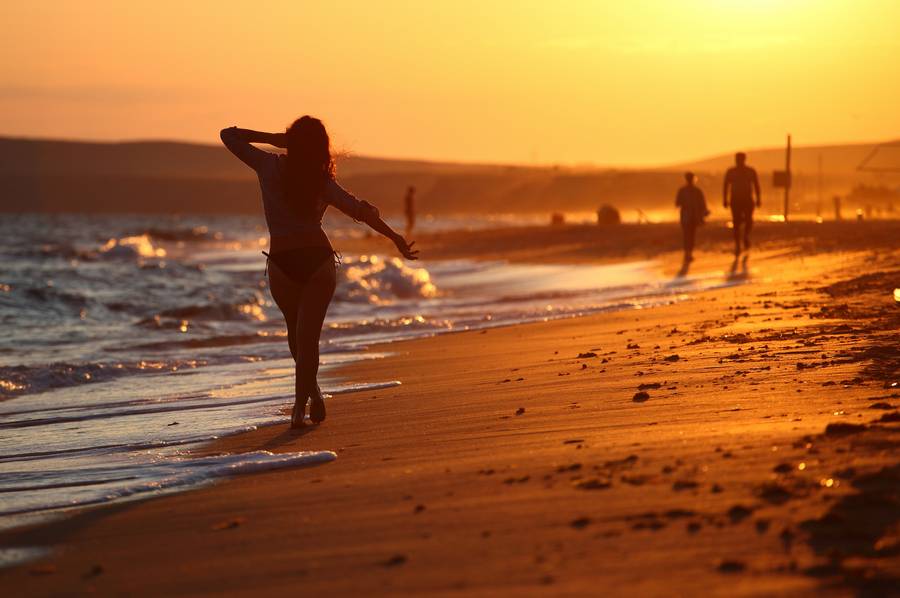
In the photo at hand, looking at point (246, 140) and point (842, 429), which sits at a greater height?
point (246, 140)

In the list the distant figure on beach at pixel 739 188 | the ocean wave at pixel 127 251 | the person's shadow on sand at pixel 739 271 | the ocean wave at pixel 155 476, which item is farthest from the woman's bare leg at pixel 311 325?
the ocean wave at pixel 127 251

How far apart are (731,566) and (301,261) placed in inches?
157

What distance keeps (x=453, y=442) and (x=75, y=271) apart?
25891 millimetres

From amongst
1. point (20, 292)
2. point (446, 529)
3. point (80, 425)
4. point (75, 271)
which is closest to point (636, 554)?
point (446, 529)

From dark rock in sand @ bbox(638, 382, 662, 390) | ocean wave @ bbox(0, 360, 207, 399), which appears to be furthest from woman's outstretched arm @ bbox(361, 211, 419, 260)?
ocean wave @ bbox(0, 360, 207, 399)

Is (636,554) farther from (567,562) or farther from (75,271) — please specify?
(75,271)

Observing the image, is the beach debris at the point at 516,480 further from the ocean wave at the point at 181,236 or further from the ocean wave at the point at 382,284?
the ocean wave at the point at 181,236

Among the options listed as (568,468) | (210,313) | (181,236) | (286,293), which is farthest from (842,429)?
(181,236)

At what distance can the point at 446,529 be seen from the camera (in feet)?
13.6

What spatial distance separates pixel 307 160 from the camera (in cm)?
681

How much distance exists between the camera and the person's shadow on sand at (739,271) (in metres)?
17.3

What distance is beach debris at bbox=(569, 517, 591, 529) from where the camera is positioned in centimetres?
402

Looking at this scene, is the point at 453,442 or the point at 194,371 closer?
the point at 453,442

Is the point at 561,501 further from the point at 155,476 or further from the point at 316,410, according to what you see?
the point at 316,410
